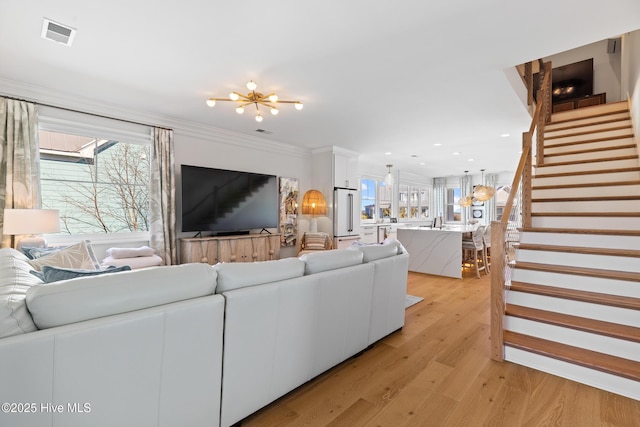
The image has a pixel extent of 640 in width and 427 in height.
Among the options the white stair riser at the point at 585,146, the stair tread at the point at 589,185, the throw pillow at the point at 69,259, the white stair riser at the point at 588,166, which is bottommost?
the throw pillow at the point at 69,259

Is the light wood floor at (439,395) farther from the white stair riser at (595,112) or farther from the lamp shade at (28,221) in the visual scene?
the white stair riser at (595,112)

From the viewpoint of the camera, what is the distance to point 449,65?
2.82m

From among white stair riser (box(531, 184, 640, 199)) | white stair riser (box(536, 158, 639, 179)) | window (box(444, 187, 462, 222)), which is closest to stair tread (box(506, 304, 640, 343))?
white stair riser (box(531, 184, 640, 199))

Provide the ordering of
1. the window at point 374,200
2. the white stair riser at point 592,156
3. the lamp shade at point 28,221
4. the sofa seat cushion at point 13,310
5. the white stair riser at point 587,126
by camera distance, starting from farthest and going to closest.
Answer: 1. the window at point 374,200
2. the white stair riser at point 587,126
3. the white stair riser at point 592,156
4. the lamp shade at point 28,221
5. the sofa seat cushion at point 13,310

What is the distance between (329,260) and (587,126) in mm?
5153

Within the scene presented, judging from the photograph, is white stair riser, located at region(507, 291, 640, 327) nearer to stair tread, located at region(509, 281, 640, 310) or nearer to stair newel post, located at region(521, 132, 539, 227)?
stair tread, located at region(509, 281, 640, 310)

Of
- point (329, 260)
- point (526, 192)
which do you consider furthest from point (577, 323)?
point (329, 260)

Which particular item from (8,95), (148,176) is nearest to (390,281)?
(148,176)

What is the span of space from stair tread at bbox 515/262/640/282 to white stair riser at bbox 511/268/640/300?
0.03m

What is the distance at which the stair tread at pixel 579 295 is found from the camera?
2.25 metres

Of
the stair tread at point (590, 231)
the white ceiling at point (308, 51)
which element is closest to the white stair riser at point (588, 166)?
the white ceiling at point (308, 51)

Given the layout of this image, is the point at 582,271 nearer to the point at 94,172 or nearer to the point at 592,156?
the point at 592,156

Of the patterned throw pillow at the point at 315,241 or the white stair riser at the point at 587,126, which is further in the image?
the patterned throw pillow at the point at 315,241

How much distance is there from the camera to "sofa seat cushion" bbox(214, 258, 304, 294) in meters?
1.62
